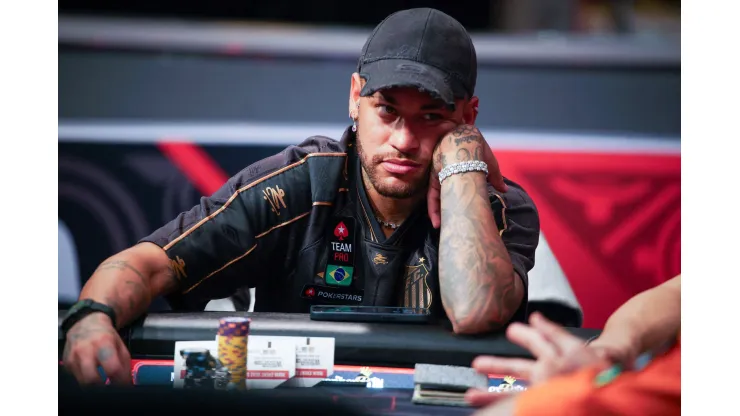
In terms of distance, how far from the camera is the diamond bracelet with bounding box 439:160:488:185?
1.88 m

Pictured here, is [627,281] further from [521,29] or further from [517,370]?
[517,370]

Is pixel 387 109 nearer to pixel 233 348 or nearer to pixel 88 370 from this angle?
pixel 233 348

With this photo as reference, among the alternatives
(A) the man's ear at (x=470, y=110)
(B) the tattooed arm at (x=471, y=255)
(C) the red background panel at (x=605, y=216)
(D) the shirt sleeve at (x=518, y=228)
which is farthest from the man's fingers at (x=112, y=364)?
(C) the red background panel at (x=605, y=216)

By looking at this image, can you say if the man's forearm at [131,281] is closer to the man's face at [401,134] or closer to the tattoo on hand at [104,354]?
the tattoo on hand at [104,354]

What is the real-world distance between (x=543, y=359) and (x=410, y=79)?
2.84 feet

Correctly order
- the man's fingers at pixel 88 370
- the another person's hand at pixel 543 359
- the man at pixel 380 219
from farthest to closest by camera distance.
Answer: the man at pixel 380 219, the man's fingers at pixel 88 370, the another person's hand at pixel 543 359

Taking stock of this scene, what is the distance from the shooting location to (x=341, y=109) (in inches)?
99.0

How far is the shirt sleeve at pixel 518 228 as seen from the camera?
75.5 inches

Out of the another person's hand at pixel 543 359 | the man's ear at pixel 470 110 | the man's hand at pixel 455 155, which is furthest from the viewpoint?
the man's ear at pixel 470 110

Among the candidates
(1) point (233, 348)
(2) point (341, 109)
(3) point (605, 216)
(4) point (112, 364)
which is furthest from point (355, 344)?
(3) point (605, 216)

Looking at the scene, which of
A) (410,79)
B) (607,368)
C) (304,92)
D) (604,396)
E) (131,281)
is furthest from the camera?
(304,92)

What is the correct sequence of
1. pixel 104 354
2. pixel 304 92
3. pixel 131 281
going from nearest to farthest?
pixel 104 354, pixel 131 281, pixel 304 92

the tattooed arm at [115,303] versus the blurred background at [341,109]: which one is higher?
the blurred background at [341,109]

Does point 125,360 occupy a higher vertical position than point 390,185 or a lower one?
lower
